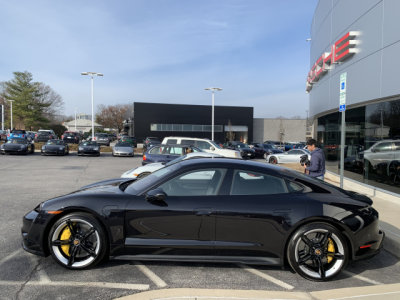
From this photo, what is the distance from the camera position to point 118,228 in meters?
3.57

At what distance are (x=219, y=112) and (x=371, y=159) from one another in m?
48.3

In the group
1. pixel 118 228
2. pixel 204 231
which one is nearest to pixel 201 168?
pixel 204 231

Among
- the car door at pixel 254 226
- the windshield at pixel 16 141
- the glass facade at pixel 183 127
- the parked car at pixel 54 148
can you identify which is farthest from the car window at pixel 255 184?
the glass facade at pixel 183 127

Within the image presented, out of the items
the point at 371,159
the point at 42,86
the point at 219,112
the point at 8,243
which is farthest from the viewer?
the point at 42,86

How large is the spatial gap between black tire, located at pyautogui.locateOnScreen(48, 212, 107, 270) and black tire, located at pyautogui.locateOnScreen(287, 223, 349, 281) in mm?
2299

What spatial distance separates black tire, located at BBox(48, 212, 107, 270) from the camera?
11.8ft

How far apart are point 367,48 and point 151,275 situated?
30.4ft

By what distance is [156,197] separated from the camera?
11.5 feet

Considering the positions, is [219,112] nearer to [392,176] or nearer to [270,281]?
[392,176]

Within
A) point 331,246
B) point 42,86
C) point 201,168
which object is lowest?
point 331,246

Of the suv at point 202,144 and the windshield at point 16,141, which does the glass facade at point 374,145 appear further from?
the windshield at point 16,141

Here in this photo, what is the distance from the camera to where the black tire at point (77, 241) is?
3611 millimetres

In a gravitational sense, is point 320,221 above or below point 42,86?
below

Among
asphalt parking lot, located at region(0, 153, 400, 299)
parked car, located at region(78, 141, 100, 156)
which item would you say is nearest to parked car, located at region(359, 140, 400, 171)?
asphalt parking lot, located at region(0, 153, 400, 299)
